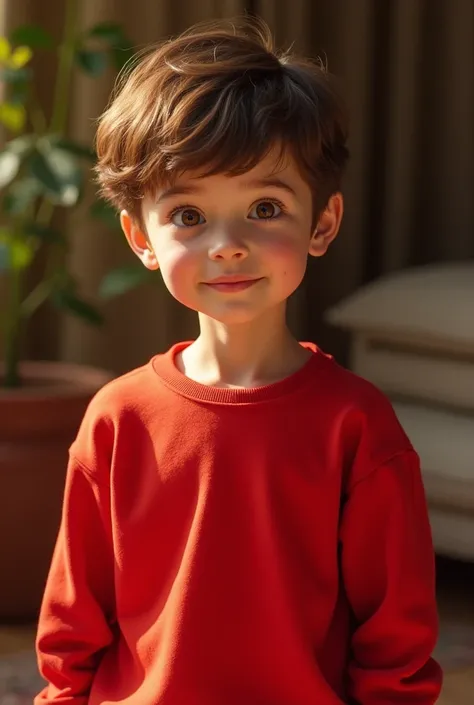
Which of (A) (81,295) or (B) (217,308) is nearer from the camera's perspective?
(B) (217,308)

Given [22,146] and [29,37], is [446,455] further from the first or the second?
[29,37]

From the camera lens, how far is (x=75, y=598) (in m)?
1.30

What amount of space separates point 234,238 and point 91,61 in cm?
113

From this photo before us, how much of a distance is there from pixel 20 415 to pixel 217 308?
3.24ft

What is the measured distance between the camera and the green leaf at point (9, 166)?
212 cm

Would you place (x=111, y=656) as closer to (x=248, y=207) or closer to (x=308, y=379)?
(x=308, y=379)

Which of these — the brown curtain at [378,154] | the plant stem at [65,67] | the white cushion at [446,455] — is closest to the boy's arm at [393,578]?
the white cushion at [446,455]

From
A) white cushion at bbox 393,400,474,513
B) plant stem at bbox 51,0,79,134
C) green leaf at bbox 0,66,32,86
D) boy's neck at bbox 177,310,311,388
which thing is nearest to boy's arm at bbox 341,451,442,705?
boy's neck at bbox 177,310,311,388

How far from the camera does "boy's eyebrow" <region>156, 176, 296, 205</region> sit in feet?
3.92

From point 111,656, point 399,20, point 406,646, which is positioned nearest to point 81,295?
point 399,20

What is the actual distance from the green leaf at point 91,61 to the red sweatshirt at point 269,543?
1085 millimetres

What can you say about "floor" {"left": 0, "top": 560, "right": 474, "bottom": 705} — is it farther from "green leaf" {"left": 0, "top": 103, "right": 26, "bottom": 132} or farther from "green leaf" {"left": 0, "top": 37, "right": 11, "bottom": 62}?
"green leaf" {"left": 0, "top": 37, "right": 11, "bottom": 62}

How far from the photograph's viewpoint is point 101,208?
2.25m

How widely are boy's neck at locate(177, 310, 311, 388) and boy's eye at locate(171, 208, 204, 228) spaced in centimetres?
12
